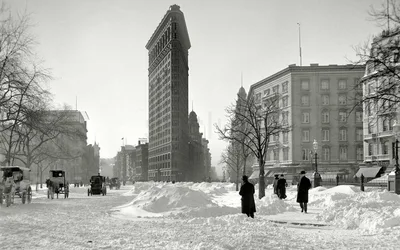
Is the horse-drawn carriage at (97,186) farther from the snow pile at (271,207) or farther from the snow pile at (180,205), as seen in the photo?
the snow pile at (271,207)

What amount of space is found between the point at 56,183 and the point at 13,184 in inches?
566

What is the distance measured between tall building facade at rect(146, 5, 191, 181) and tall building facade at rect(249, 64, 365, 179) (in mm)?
54754

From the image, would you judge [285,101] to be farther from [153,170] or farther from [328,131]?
[153,170]

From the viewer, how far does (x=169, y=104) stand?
13500 centimetres

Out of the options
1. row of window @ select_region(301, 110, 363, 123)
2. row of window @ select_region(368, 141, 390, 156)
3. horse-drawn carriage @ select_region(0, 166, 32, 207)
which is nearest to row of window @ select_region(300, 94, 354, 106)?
row of window @ select_region(301, 110, 363, 123)

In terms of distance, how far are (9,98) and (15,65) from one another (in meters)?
1.99

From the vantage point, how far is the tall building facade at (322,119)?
7494 centimetres

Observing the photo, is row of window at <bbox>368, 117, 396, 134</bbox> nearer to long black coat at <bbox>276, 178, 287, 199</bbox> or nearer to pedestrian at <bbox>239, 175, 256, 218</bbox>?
long black coat at <bbox>276, 178, 287, 199</bbox>

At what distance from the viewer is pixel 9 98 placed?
26.6 m

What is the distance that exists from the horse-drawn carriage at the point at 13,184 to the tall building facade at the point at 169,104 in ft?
313

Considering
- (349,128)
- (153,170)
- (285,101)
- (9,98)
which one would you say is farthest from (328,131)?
(153,170)

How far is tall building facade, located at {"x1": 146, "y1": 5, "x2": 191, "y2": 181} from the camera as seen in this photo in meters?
131

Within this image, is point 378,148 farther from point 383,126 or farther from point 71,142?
point 71,142

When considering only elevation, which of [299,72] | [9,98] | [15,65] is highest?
[299,72]
